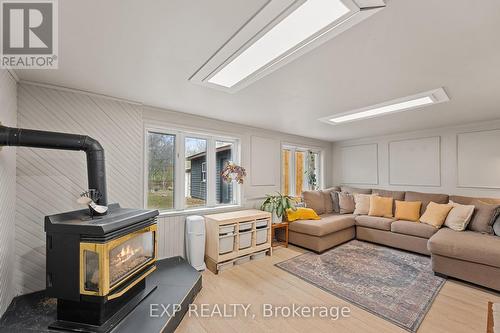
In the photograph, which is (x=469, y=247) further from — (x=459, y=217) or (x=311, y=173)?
(x=311, y=173)

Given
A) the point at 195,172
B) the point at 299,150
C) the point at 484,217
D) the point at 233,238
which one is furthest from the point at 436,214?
the point at 195,172

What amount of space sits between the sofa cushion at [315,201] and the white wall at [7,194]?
448 cm

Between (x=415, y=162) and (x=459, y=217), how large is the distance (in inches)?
60.7

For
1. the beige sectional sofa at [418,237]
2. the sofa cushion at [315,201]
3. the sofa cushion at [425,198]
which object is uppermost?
the sofa cushion at [425,198]

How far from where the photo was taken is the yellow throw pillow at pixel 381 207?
4395mm

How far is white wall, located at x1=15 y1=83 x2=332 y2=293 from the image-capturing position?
2188 mm

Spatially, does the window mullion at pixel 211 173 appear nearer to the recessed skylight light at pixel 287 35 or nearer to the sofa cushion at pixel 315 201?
the recessed skylight light at pixel 287 35

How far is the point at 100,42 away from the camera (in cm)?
158

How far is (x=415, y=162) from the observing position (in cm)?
467

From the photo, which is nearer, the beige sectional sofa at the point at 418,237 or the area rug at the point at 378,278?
the area rug at the point at 378,278

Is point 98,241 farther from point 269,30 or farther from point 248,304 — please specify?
point 269,30

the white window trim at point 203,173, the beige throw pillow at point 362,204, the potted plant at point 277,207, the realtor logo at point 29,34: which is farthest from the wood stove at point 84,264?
the beige throw pillow at point 362,204

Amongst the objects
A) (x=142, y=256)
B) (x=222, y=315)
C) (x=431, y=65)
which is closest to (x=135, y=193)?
(x=142, y=256)

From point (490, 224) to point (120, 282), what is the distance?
4.91m
